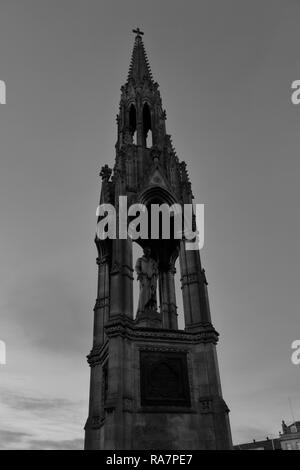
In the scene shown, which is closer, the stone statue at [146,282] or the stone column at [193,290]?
the stone column at [193,290]

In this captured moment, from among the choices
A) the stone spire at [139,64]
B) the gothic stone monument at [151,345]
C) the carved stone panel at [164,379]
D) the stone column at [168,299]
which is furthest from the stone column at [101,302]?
the stone spire at [139,64]

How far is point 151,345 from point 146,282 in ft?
13.2

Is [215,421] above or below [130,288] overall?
below

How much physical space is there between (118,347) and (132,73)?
22.3 metres

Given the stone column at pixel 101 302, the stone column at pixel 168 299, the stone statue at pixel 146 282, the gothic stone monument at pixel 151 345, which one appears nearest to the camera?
the gothic stone monument at pixel 151 345

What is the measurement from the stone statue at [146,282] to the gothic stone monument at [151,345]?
2.0 inches

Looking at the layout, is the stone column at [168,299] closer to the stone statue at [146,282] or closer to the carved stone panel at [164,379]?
the stone statue at [146,282]

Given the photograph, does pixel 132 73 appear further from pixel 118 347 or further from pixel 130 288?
pixel 118 347

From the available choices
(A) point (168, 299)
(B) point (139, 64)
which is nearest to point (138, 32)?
(B) point (139, 64)

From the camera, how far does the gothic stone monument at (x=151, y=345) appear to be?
1461cm

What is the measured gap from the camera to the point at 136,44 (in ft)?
110

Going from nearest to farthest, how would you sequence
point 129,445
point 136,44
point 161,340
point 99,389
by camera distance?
point 129,445
point 161,340
point 99,389
point 136,44

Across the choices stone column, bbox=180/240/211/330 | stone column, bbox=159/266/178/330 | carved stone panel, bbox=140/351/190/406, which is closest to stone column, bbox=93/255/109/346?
stone column, bbox=159/266/178/330
